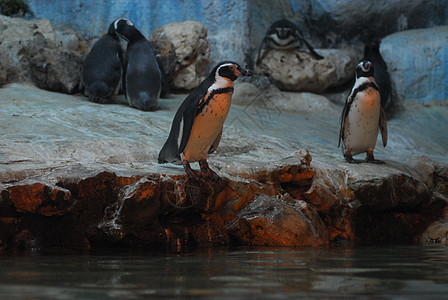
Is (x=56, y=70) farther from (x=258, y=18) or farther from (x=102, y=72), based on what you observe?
(x=258, y=18)

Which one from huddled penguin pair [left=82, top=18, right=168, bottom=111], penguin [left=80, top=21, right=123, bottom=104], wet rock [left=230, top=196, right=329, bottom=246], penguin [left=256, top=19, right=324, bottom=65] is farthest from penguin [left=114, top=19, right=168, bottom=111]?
wet rock [left=230, top=196, right=329, bottom=246]

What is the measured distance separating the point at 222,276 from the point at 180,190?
1.62 metres

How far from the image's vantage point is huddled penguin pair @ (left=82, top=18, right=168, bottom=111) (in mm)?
6777

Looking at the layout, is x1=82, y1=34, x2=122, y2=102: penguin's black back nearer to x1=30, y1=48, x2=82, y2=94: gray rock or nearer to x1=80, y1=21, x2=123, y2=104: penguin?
x1=80, y1=21, x2=123, y2=104: penguin

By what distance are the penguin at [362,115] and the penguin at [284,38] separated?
378 cm

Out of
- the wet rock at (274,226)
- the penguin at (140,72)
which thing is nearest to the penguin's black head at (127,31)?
the penguin at (140,72)

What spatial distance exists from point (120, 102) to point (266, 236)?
4371 mm

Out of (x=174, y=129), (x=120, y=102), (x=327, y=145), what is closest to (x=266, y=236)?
(x=174, y=129)

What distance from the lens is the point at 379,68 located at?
7.94m

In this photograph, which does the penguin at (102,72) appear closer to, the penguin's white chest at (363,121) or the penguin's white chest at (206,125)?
the penguin's white chest at (363,121)

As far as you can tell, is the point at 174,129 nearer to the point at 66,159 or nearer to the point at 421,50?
the point at 66,159

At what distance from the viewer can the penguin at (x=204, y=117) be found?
11.5ft

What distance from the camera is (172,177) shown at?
11.3 feet

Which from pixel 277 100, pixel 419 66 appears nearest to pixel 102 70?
pixel 277 100
